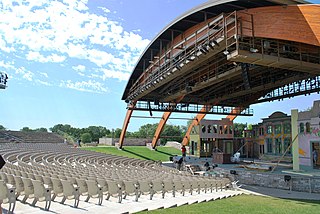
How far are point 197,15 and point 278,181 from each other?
1343cm

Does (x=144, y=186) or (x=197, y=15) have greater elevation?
(x=197, y=15)

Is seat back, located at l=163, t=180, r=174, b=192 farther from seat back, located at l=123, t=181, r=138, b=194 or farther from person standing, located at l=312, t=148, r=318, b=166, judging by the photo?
person standing, located at l=312, t=148, r=318, b=166

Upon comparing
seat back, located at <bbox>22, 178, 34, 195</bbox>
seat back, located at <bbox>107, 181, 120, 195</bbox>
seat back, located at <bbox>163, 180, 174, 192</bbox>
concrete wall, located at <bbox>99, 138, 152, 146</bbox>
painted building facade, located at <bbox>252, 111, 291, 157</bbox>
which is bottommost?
seat back, located at <bbox>163, 180, 174, 192</bbox>

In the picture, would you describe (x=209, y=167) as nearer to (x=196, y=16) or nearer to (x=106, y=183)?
(x=196, y=16)

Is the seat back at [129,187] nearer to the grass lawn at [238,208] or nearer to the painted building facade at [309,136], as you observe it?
the grass lawn at [238,208]

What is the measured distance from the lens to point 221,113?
4441 centimetres

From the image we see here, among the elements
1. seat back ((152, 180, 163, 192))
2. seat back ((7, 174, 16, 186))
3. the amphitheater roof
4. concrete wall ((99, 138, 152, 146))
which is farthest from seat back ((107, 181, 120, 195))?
concrete wall ((99, 138, 152, 146))

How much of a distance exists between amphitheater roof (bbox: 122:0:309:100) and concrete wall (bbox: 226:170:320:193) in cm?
1018

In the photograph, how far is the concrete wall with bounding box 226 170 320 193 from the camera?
16.0 meters

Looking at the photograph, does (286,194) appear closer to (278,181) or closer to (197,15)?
(278,181)

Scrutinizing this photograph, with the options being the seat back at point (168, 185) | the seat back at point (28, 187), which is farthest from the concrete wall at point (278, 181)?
the seat back at point (28, 187)

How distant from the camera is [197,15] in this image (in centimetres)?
2148

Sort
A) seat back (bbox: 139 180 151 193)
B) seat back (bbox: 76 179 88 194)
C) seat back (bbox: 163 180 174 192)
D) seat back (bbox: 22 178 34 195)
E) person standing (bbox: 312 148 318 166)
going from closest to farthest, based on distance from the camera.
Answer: seat back (bbox: 22 178 34 195) < seat back (bbox: 76 179 88 194) < seat back (bbox: 139 180 151 193) < seat back (bbox: 163 180 174 192) < person standing (bbox: 312 148 318 166)

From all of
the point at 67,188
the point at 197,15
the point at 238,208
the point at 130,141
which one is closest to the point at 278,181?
the point at 238,208
